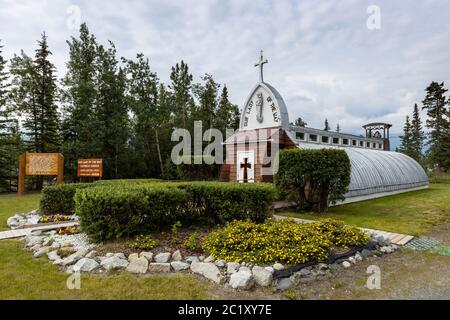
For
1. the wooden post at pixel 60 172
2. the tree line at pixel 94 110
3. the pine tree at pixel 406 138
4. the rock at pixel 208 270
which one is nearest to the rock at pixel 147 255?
the rock at pixel 208 270

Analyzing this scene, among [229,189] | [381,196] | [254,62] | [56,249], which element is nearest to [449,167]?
[381,196]

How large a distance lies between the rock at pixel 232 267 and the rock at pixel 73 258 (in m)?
2.69

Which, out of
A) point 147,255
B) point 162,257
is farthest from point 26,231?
point 162,257

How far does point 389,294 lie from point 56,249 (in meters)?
5.93

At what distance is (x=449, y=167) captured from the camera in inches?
1196

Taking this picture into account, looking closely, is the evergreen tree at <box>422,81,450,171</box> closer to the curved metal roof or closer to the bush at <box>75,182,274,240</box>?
the curved metal roof

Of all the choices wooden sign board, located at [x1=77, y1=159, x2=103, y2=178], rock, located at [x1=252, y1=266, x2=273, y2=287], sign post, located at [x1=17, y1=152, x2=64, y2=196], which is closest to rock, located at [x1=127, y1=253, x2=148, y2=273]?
rock, located at [x1=252, y1=266, x2=273, y2=287]

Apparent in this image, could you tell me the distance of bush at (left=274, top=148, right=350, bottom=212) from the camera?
9476 mm

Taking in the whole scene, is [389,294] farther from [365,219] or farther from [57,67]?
[57,67]

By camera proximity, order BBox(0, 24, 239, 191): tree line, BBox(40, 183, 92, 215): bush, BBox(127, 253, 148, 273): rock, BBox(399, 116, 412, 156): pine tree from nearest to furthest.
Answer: BBox(127, 253, 148, 273): rock
BBox(40, 183, 92, 215): bush
BBox(0, 24, 239, 191): tree line
BBox(399, 116, 412, 156): pine tree

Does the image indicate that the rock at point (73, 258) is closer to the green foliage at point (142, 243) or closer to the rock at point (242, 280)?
the green foliage at point (142, 243)

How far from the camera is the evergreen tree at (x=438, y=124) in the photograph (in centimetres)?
3061

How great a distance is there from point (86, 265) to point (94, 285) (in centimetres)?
75

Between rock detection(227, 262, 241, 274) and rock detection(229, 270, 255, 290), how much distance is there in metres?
0.23
